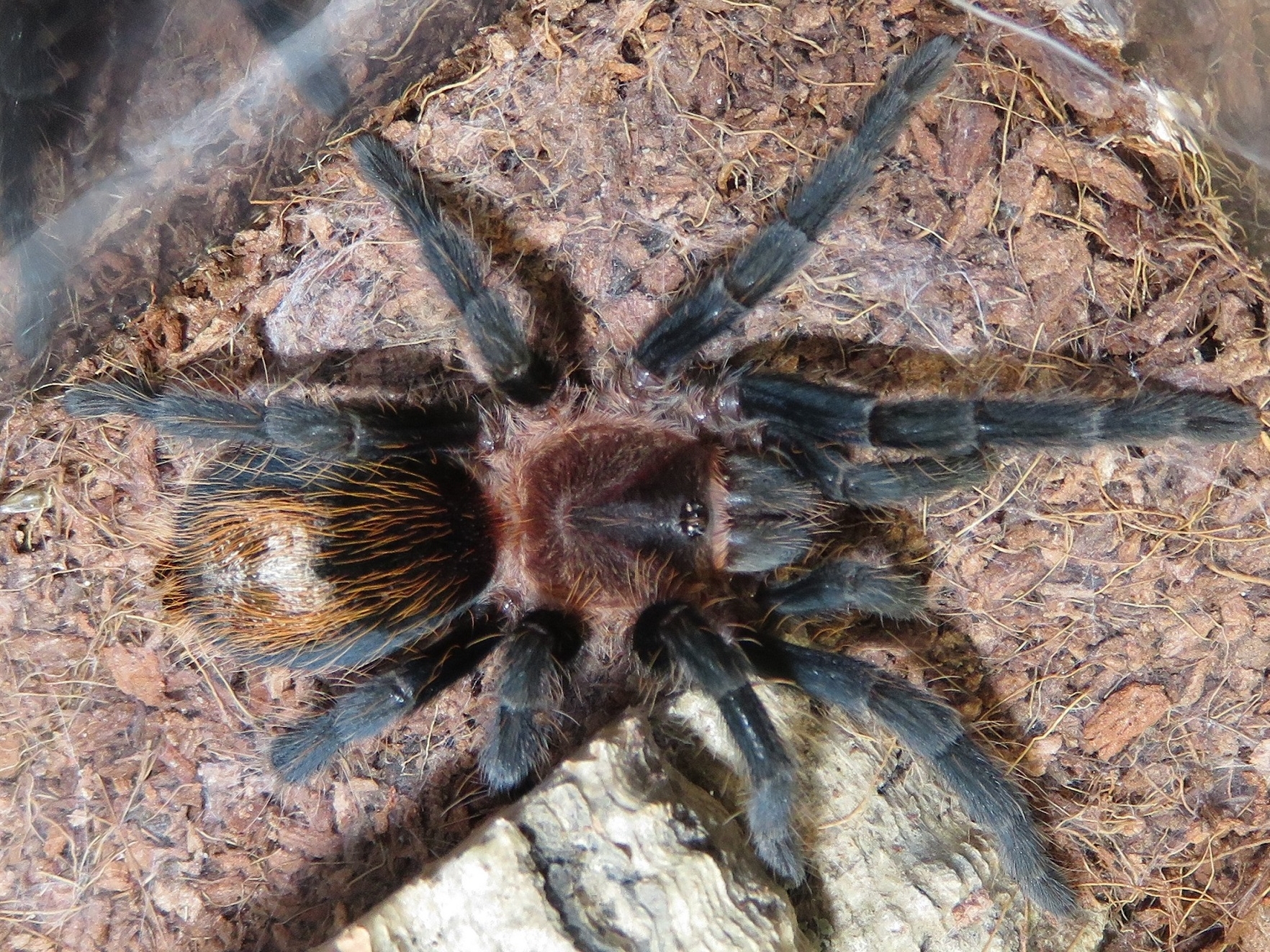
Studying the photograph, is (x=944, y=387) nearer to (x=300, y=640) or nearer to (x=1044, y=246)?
(x=1044, y=246)

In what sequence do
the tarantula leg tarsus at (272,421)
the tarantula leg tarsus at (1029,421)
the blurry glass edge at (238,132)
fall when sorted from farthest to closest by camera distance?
the blurry glass edge at (238,132) → the tarantula leg tarsus at (272,421) → the tarantula leg tarsus at (1029,421)

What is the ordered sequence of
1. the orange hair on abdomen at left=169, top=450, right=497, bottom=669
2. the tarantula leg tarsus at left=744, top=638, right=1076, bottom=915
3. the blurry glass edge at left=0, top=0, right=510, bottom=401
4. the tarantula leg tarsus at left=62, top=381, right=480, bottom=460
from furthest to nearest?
the blurry glass edge at left=0, top=0, right=510, bottom=401 → the tarantula leg tarsus at left=62, top=381, right=480, bottom=460 → the tarantula leg tarsus at left=744, top=638, right=1076, bottom=915 → the orange hair on abdomen at left=169, top=450, right=497, bottom=669

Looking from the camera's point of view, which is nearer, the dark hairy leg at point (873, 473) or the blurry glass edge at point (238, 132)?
the dark hairy leg at point (873, 473)

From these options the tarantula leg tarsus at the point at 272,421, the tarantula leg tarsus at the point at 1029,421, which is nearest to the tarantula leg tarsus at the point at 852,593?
the tarantula leg tarsus at the point at 1029,421

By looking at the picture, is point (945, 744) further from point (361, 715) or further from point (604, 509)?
point (361, 715)

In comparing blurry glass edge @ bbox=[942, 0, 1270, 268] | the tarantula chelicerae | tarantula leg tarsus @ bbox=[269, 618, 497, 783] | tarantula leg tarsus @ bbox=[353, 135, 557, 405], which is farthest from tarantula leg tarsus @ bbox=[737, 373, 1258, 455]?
tarantula leg tarsus @ bbox=[269, 618, 497, 783]

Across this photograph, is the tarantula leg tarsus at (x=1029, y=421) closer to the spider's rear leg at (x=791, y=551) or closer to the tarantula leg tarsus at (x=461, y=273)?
the spider's rear leg at (x=791, y=551)

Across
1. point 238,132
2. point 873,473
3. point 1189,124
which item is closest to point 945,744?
point 873,473

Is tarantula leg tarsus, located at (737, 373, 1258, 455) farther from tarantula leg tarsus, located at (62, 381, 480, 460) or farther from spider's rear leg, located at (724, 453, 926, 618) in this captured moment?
tarantula leg tarsus, located at (62, 381, 480, 460)
